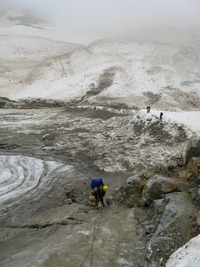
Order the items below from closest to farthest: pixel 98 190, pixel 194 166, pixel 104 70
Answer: pixel 194 166, pixel 98 190, pixel 104 70

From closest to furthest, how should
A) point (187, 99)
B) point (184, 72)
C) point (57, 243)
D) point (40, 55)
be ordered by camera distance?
point (57, 243)
point (187, 99)
point (184, 72)
point (40, 55)

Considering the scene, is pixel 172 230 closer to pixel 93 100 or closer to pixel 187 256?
pixel 187 256

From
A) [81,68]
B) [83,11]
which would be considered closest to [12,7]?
[83,11]

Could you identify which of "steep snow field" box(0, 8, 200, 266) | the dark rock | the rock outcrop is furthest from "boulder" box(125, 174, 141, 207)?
the dark rock

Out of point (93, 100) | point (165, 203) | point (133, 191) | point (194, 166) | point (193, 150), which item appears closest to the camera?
point (165, 203)

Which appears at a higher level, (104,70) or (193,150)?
(104,70)

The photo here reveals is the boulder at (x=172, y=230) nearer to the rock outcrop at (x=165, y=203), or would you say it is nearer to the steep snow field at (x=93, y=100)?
the rock outcrop at (x=165, y=203)

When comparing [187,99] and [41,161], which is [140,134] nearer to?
[41,161]

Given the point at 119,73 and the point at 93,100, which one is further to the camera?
the point at 119,73

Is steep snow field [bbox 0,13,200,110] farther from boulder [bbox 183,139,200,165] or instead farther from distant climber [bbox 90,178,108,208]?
distant climber [bbox 90,178,108,208]

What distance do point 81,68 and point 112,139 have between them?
2428 cm

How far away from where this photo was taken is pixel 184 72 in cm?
3694

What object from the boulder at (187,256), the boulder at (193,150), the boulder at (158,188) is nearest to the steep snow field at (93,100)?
the boulder at (187,256)

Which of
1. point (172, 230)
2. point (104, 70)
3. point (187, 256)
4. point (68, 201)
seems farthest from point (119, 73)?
point (187, 256)
